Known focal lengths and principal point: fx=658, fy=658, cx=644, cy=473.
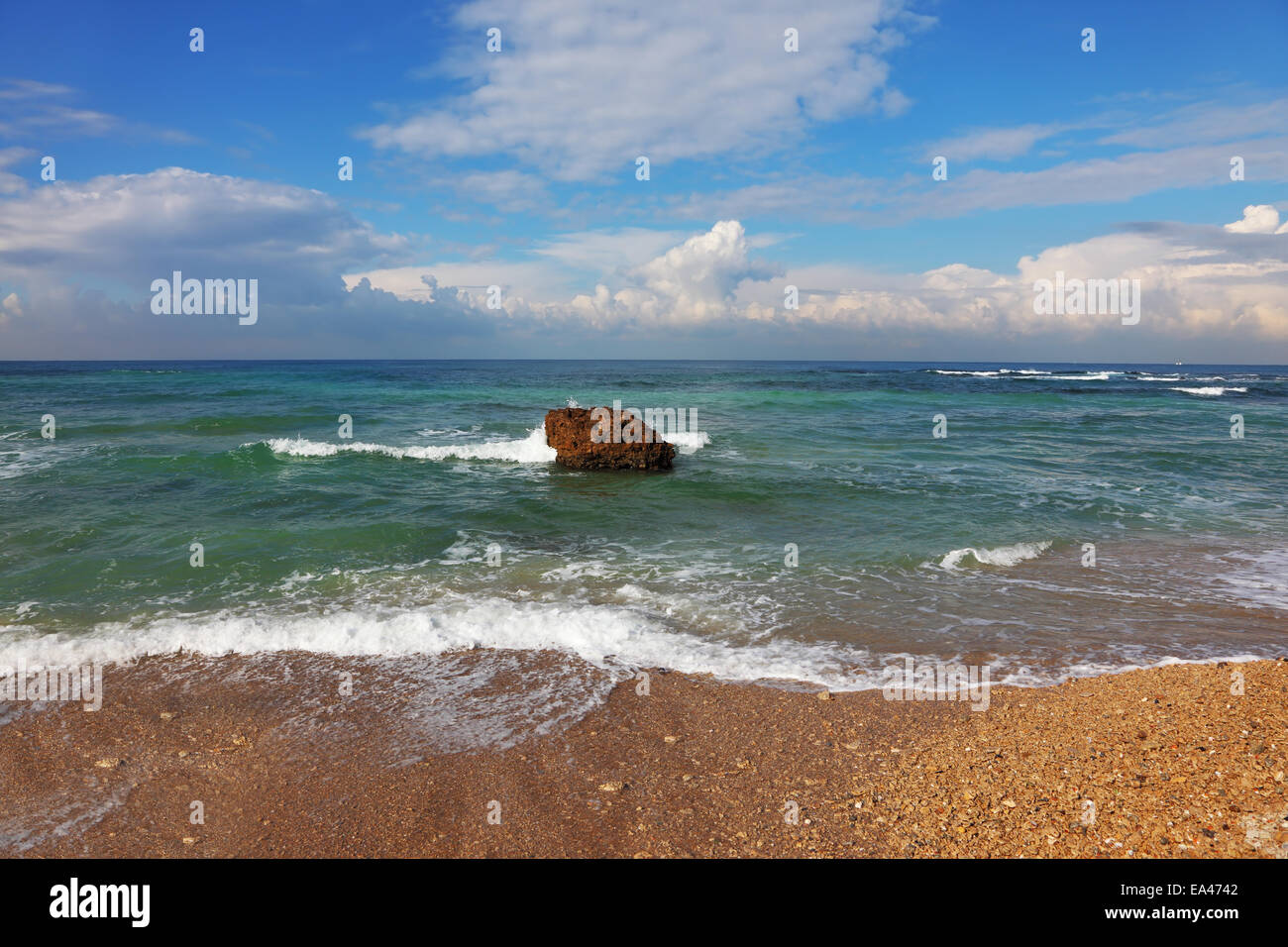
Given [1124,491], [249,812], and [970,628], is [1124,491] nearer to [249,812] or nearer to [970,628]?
[970,628]

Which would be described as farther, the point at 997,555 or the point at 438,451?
the point at 438,451

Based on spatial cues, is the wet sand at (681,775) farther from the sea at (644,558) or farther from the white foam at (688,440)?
the white foam at (688,440)

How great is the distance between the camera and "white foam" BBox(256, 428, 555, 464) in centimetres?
1858

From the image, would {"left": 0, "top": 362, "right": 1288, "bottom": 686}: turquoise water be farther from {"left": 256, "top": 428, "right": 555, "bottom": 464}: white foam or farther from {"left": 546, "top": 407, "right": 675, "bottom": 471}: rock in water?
{"left": 546, "top": 407, "right": 675, "bottom": 471}: rock in water

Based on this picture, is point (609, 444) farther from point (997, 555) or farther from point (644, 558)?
point (997, 555)

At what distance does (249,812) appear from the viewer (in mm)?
4094

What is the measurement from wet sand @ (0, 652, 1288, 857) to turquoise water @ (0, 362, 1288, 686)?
2.88 feet

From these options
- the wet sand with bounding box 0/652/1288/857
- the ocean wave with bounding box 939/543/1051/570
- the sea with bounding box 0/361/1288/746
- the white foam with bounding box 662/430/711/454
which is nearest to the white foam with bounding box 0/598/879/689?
the sea with bounding box 0/361/1288/746

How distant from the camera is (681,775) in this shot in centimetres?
447

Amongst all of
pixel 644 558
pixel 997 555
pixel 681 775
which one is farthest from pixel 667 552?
pixel 681 775

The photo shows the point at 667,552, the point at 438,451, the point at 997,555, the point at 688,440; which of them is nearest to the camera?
the point at 997,555

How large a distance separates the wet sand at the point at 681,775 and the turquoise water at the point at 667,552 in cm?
88

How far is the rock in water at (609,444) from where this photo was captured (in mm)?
16141

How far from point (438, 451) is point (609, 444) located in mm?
6069
